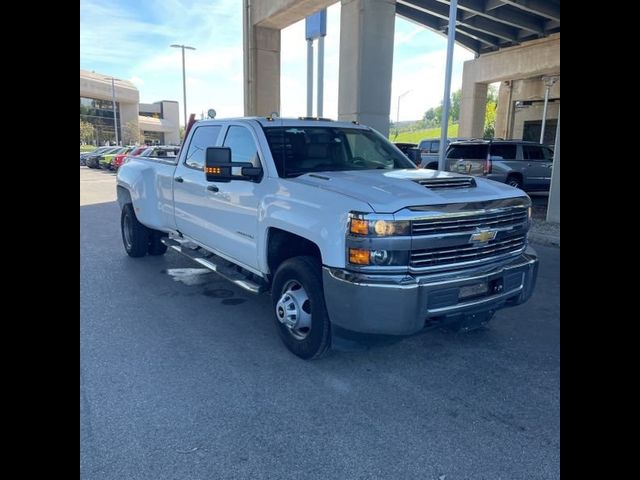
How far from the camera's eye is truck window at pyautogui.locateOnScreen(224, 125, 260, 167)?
4.61 m

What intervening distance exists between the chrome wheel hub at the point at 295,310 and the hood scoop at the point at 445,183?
1.31 meters

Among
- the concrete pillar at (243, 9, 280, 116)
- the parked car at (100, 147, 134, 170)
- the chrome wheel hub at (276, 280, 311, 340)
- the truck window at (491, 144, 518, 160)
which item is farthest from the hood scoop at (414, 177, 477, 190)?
the parked car at (100, 147, 134, 170)

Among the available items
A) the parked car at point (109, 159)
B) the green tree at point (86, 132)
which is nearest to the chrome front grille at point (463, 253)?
the parked car at point (109, 159)

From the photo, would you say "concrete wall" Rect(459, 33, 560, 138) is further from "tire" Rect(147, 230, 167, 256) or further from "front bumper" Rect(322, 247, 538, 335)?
"front bumper" Rect(322, 247, 538, 335)

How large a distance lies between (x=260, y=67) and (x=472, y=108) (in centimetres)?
1727

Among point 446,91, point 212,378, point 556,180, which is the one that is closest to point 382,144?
point 212,378

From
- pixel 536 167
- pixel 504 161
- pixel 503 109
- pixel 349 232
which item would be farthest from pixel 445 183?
pixel 503 109

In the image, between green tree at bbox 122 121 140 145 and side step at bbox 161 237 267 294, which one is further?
green tree at bbox 122 121 140 145

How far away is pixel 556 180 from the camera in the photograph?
1027 cm

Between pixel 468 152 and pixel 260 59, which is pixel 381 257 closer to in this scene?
pixel 468 152

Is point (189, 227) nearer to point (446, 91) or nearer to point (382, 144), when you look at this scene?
point (382, 144)

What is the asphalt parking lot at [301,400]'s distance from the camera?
267 cm

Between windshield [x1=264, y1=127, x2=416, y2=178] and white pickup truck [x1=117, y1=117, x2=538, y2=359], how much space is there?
14 mm
